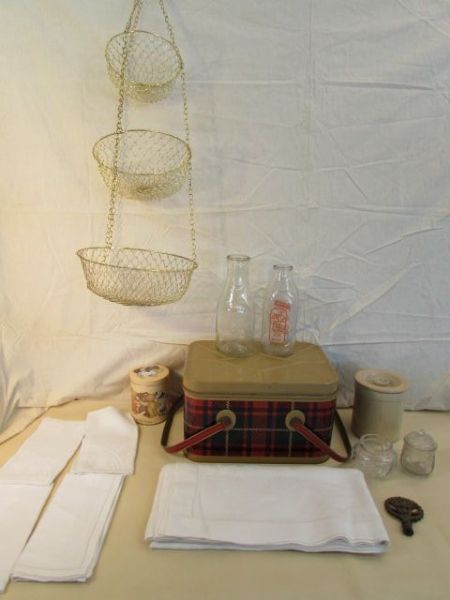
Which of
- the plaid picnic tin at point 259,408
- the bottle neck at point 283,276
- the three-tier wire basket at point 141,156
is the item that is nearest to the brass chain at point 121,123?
the three-tier wire basket at point 141,156

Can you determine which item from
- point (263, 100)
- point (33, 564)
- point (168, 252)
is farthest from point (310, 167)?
point (33, 564)

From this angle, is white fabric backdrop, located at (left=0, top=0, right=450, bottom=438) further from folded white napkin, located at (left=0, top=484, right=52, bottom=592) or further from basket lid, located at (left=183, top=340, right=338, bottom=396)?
folded white napkin, located at (left=0, top=484, right=52, bottom=592)

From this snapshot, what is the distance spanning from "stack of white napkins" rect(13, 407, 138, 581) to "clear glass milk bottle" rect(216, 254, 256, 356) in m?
0.26

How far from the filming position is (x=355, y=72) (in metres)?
0.80

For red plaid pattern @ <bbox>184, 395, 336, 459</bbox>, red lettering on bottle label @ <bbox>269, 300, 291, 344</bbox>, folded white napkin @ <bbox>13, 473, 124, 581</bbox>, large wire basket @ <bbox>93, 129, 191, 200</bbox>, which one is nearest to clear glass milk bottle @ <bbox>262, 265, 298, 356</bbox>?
red lettering on bottle label @ <bbox>269, 300, 291, 344</bbox>

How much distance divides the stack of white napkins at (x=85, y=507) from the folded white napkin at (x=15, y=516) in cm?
1

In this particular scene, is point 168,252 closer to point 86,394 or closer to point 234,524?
point 86,394

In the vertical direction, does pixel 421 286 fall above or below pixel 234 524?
above

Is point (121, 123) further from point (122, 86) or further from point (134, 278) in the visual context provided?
point (134, 278)

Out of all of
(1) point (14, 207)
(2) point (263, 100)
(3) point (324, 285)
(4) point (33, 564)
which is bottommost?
(4) point (33, 564)

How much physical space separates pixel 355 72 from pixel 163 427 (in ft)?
2.63

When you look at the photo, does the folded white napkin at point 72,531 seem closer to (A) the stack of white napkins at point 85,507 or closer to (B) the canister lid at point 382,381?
(A) the stack of white napkins at point 85,507

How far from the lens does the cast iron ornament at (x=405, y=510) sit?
622mm

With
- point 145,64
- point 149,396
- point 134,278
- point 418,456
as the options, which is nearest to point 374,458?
point 418,456
